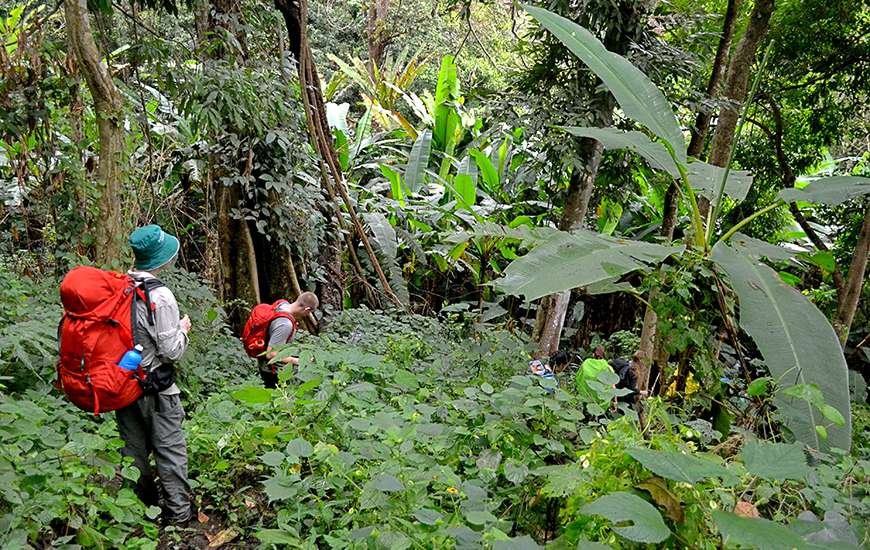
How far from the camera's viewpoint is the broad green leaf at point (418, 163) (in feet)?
27.0

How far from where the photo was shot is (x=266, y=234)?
6039 mm

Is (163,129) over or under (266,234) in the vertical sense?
over

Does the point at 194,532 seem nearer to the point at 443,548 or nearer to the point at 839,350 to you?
the point at 443,548

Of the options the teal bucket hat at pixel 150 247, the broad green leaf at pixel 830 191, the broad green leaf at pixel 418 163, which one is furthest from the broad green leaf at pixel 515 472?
the broad green leaf at pixel 418 163

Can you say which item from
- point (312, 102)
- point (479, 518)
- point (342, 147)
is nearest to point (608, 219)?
point (342, 147)

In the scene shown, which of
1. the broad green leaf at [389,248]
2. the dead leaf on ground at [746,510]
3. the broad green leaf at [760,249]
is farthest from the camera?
the broad green leaf at [389,248]

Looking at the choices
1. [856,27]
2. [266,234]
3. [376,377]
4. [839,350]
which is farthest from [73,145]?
[856,27]

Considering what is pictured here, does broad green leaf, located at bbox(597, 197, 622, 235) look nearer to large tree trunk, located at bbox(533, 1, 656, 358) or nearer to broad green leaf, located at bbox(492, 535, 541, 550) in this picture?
large tree trunk, located at bbox(533, 1, 656, 358)

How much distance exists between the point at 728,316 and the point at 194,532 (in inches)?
98.8

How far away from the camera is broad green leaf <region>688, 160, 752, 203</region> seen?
2.28m

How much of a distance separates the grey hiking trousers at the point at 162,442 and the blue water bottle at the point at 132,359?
0.21 m

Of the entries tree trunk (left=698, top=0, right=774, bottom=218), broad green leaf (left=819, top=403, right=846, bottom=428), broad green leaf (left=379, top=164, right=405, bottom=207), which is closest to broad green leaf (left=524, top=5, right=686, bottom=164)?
broad green leaf (left=819, top=403, right=846, bottom=428)

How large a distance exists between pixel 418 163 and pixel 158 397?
5.90 metres

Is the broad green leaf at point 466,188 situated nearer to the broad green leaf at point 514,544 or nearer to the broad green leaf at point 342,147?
the broad green leaf at point 342,147
